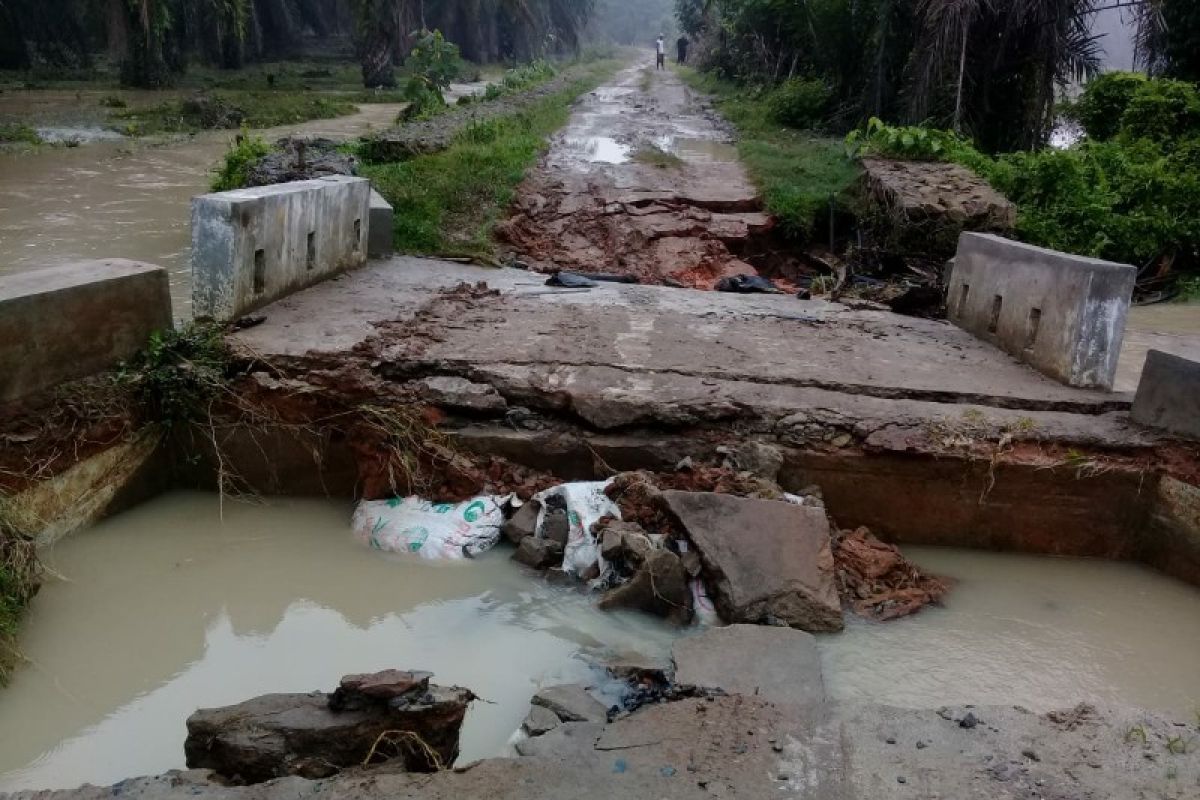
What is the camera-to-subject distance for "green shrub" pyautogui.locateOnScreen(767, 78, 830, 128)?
62.4 feet

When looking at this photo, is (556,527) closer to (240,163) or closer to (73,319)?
(73,319)

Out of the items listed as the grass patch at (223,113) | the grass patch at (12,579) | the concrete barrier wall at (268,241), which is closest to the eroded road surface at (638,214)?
the concrete barrier wall at (268,241)

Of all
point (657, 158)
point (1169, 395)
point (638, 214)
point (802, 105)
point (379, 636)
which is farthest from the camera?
point (802, 105)

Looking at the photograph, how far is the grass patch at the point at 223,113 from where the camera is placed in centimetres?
2039

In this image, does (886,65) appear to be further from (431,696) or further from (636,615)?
(431,696)

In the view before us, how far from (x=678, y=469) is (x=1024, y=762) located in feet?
8.21

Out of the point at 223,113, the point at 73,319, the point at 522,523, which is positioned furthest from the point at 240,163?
the point at 223,113

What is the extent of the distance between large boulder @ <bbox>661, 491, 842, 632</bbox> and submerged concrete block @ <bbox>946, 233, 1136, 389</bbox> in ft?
7.50

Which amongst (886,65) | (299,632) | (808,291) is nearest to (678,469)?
(299,632)

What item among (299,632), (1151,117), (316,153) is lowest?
(299,632)

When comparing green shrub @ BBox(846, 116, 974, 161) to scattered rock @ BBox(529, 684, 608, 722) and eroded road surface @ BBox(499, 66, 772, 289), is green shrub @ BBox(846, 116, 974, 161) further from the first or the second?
scattered rock @ BBox(529, 684, 608, 722)

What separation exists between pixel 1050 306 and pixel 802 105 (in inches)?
560

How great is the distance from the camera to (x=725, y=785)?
294 cm

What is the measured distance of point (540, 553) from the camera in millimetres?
4945
